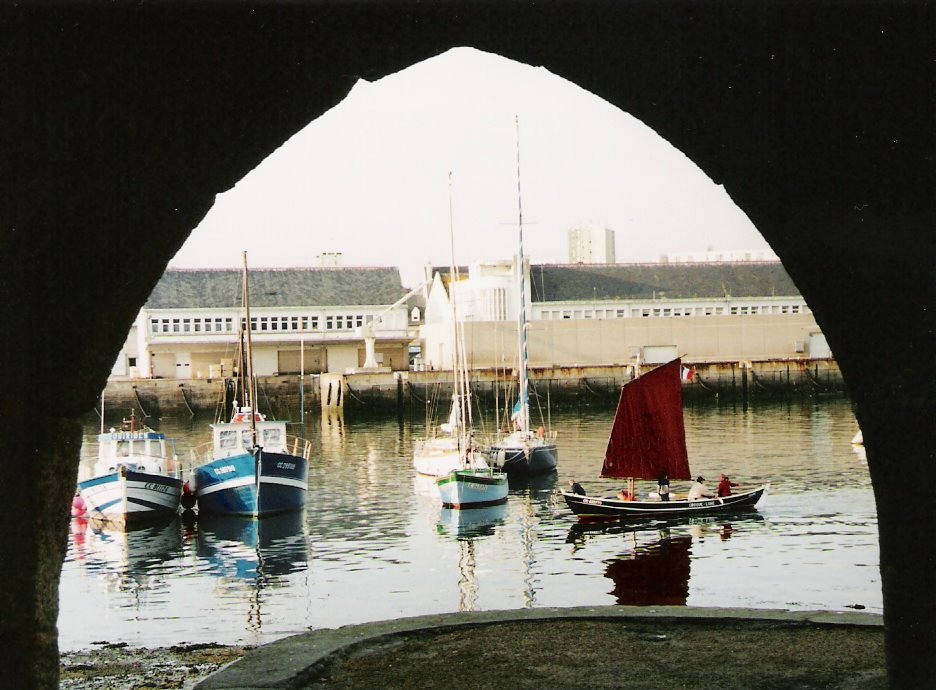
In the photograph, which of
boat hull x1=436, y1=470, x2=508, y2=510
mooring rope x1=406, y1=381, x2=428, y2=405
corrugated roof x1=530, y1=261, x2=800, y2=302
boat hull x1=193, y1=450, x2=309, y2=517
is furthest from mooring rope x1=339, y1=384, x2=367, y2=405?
boat hull x1=436, y1=470, x2=508, y2=510

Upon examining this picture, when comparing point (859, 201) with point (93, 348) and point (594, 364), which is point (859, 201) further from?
point (594, 364)

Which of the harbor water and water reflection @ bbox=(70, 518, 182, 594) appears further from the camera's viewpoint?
water reflection @ bbox=(70, 518, 182, 594)

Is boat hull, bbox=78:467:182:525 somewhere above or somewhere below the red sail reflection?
above

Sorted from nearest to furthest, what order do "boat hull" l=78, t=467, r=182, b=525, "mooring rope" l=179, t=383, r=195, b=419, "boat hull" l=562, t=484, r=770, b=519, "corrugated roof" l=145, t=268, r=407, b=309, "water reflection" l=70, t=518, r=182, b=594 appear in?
"water reflection" l=70, t=518, r=182, b=594 < "boat hull" l=562, t=484, r=770, b=519 < "boat hull" l=78, t=467, r=182, b=525 < "mooring rope" l=179, t=383, r=195, b=419 < "corrugated roof" l=145, t=268, r=407, b=309

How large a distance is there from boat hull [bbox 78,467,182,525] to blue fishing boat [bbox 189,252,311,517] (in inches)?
48.6

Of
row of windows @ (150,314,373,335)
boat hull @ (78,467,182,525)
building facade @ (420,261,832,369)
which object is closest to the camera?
boat hull @ (78,467,182,525)

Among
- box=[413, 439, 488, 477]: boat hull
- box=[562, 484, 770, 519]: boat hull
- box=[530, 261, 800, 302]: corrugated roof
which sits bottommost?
box=[562, 484, 770, 519]: boat hull

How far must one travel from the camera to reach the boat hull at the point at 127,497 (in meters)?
31.9

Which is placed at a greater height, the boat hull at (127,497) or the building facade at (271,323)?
the building facade at (271,323)

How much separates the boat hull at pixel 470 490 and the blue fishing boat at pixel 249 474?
13.8 ft

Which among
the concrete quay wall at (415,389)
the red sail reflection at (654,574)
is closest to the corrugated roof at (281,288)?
the concrete quay wall at (415,389)

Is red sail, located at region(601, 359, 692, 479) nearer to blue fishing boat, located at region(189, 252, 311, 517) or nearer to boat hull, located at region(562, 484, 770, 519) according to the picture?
boat hull, located at region(562, 484, 770, 519)

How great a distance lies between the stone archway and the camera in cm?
503

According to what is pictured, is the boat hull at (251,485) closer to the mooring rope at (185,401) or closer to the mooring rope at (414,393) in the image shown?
the mooring rope at (414,393)
